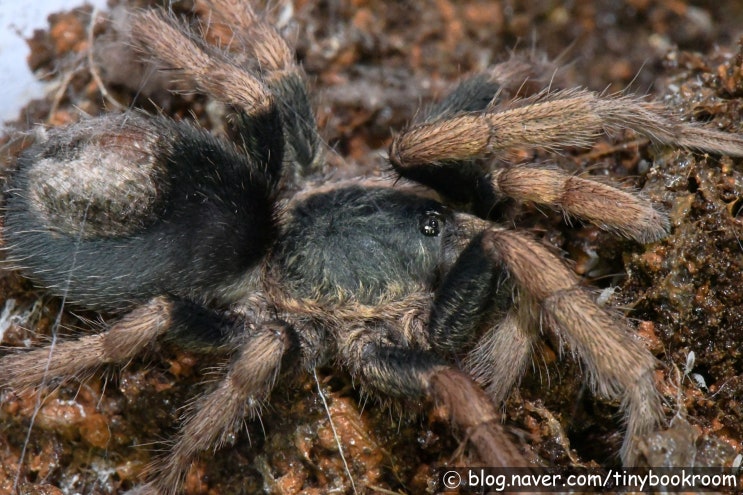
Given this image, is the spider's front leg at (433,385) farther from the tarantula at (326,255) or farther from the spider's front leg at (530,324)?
the spider's front leg at (530,324)

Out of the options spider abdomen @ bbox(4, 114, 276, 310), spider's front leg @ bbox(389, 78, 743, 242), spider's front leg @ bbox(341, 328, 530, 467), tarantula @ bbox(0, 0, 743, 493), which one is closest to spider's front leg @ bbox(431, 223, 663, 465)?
tarantula @ bbox(0, 0, 743, 493)

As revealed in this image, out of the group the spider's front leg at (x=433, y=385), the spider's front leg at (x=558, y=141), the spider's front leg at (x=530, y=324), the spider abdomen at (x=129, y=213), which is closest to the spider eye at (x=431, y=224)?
the spider's front leg at (x=558, y=141)

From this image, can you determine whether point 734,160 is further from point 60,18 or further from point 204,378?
point 60,18

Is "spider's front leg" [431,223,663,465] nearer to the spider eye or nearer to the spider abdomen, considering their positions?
the spider eye

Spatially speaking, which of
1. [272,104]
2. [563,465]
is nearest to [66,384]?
[272,104]

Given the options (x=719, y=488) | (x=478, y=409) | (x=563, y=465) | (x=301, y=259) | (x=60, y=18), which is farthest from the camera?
(x=60, y=18)

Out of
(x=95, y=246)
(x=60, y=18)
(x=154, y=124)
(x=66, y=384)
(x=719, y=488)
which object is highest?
(x=60, y=18)
